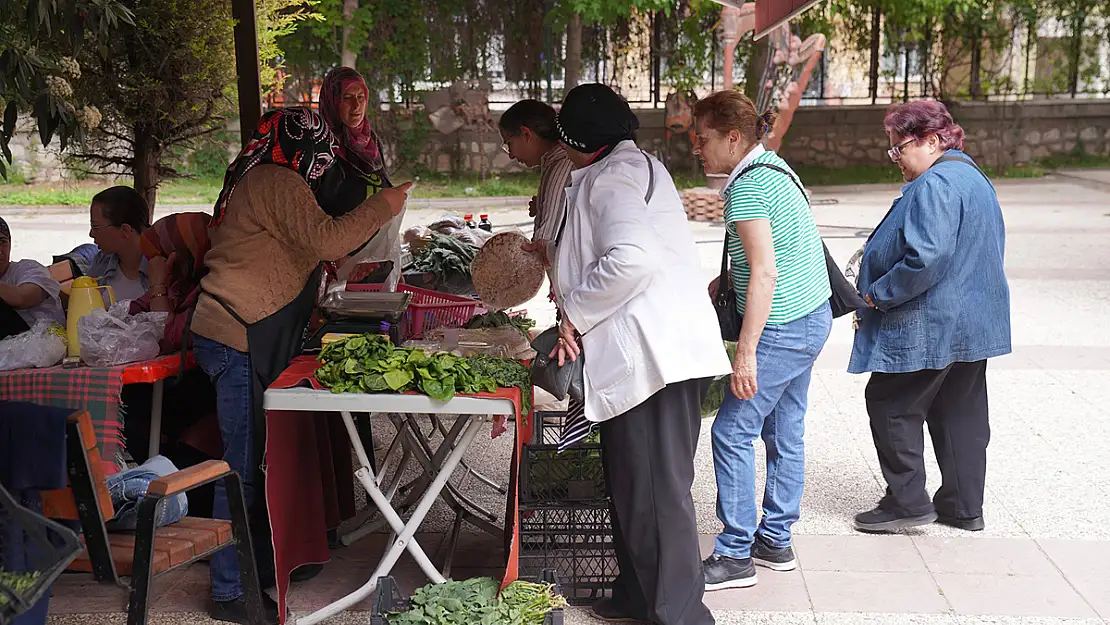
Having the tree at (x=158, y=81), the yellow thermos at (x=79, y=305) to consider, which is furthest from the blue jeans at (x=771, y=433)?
the tree at (x=158, y=81)

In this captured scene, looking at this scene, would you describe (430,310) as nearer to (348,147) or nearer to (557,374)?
(348,147)

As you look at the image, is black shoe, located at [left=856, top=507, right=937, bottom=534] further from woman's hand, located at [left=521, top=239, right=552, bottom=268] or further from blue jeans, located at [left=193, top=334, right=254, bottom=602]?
blue jeans, located at [left=193, top=334, right=254, bottom=602]

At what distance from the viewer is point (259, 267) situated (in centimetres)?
331

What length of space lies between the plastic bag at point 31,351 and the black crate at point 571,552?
156 cm

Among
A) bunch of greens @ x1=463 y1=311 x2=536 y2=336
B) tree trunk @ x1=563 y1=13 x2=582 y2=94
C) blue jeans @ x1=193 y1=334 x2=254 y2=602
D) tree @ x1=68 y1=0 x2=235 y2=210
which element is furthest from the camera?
tree trunk @ x1=563 y1=13 x2=582 y2=94

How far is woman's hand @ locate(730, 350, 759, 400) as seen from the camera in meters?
3.36

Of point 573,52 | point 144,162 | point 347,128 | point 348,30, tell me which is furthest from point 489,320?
point 573,52

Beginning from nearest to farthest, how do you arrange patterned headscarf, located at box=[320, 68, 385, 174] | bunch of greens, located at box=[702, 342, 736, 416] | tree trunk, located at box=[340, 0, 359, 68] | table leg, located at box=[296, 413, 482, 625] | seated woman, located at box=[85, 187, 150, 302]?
table leg, located at box=[296, 413, 482, 625] < patterned headscarf, located at box=[320, 68, 385, 174] < seated woman, located at box=[85, 187, 150, 302] < bunch of greens, located at box=[702, 342, 736, 416] < tree trunk, located at box=[340, 0, 359, 68]

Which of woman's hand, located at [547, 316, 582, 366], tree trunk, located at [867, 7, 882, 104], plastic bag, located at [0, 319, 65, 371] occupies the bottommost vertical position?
plastic bag, located at [0, 319, 65, 371]

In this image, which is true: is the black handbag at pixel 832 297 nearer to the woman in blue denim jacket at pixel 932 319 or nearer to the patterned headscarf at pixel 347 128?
the woman in blue denim jacket at pixel 932 319

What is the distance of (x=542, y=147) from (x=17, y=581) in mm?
2077

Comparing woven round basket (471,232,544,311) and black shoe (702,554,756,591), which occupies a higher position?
woven round basket (471,232,544,311)

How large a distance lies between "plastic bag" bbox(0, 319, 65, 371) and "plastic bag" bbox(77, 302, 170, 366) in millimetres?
109

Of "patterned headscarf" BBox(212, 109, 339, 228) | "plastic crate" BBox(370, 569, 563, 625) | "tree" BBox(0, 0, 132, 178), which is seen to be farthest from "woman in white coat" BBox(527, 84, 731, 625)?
"tree" BBox(0, 0, 132, 178)
